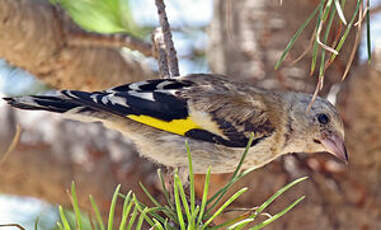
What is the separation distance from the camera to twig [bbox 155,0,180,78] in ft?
7.08

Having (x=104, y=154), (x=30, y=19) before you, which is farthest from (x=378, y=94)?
(x=30, y=19)

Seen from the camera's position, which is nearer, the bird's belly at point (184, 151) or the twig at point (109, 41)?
the bird's belly at point (184, 151)

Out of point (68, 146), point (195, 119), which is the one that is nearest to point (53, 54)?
Result: point (68, 146)

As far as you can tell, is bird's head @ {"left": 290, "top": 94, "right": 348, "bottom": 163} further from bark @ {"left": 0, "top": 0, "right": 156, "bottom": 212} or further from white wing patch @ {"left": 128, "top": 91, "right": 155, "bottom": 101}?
bark @ {"left": 0, "top": 0, "right": 156, "bottom": 212}

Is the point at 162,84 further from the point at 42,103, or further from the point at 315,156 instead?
the point at 315,156

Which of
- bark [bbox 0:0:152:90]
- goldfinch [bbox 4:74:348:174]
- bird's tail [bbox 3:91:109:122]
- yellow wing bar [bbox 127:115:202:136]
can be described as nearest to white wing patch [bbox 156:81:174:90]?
goldfinch [bbox 4:74:348:174]

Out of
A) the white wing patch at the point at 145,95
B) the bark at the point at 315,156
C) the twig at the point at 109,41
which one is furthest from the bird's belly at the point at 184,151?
the bark at the point at 315,156

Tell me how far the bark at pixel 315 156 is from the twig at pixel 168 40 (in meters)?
0.95

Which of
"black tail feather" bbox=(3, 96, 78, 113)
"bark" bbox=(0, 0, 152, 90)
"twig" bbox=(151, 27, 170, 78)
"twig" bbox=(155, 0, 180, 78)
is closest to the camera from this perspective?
"black tail feather" bbox=(3, 96, 78, 113)

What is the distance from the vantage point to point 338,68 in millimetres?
→ 3340

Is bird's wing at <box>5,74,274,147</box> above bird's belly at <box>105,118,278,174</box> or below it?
above

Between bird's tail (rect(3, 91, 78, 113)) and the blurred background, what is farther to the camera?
the blurred background

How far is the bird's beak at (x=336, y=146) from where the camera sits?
2414 mm

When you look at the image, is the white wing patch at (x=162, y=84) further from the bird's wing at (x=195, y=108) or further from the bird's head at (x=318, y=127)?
the bird's head at (x=318, y=127)
